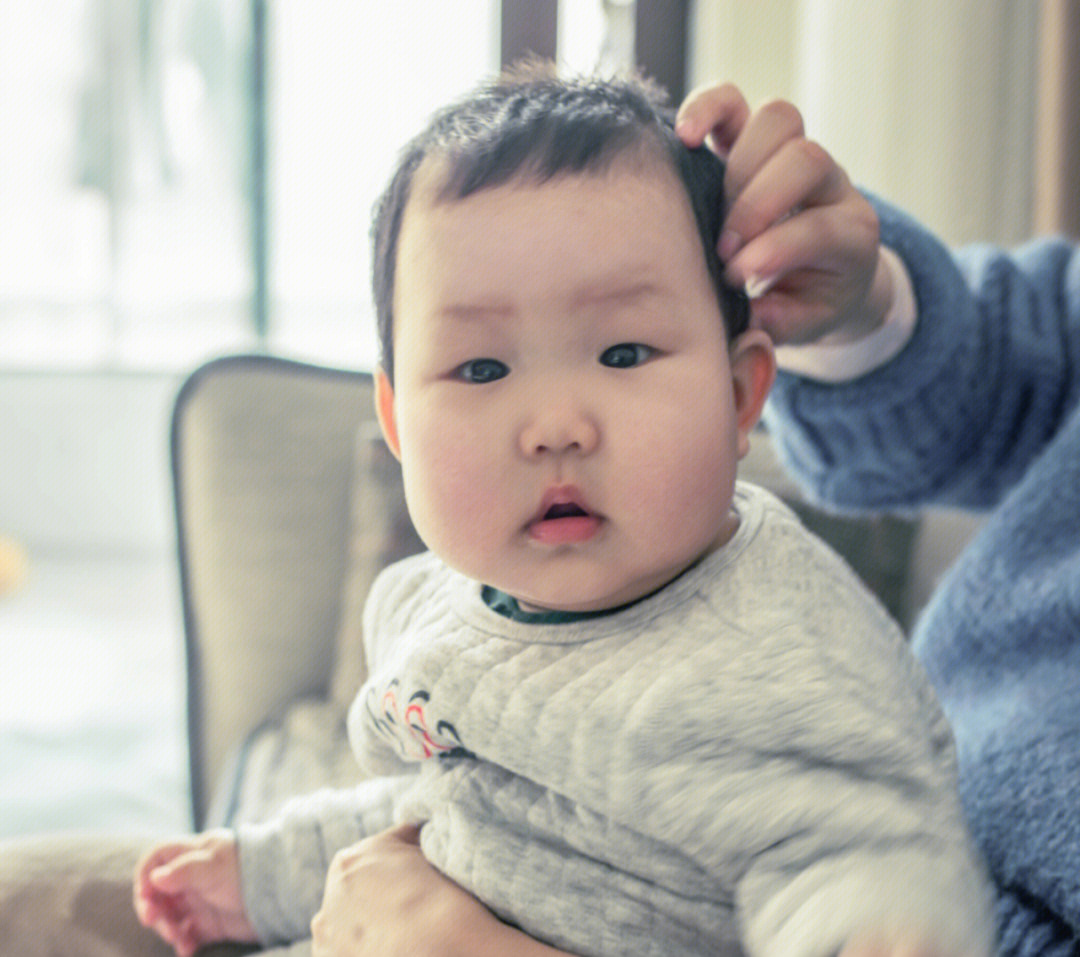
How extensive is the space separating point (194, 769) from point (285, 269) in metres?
2.94

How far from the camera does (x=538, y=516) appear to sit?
443 mm

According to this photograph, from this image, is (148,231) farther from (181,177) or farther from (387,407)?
(387,407)

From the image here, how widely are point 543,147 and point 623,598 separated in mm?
203

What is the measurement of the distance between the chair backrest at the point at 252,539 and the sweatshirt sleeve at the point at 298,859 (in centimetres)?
55

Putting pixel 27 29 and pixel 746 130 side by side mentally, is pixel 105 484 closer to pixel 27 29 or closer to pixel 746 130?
pixel 27 29

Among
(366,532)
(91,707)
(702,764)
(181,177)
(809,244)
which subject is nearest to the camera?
(702,764)

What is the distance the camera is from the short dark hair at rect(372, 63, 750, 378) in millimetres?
450

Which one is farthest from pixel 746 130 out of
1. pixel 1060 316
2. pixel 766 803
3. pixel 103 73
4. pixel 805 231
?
pixel 103 73

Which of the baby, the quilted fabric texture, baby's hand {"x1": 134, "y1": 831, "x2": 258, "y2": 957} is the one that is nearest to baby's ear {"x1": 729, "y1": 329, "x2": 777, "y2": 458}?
the baby

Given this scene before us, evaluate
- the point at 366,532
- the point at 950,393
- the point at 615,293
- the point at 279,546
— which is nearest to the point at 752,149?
the point at 615,293

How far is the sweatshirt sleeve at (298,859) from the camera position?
1.96ft

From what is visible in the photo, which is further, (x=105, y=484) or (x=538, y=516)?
(x=105, y=484)

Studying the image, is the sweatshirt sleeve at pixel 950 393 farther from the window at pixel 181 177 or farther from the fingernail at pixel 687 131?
the window at pixel 181 177

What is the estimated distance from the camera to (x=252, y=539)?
1.14 metres
